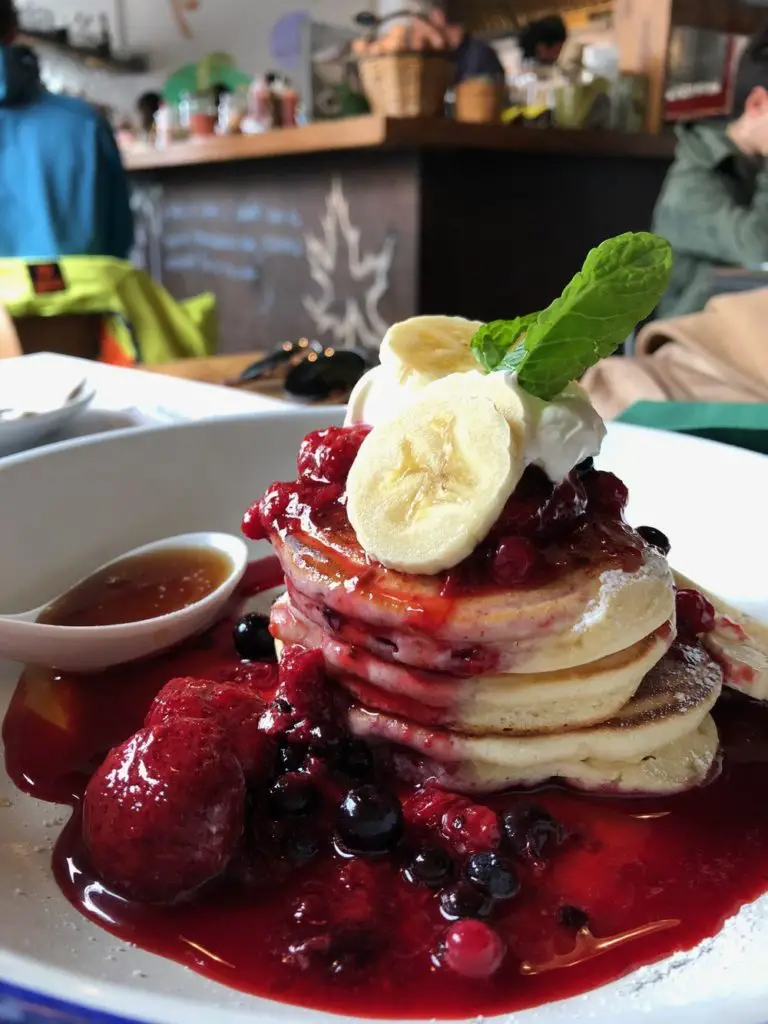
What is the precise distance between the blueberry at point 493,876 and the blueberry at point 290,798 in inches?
6.2

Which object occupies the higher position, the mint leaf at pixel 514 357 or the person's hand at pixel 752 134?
the person's hand at pixel 752 134

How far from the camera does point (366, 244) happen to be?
173 inches

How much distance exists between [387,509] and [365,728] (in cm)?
23

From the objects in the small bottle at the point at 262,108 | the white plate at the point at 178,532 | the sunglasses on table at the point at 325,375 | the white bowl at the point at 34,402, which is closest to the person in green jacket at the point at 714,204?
the sunglasses on table at the point at 325,375

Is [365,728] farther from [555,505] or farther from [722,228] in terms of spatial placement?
[722,228]

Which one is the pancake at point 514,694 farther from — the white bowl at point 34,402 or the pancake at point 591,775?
the white bowl at point 34,402

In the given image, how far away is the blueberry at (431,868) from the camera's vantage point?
0.74 m

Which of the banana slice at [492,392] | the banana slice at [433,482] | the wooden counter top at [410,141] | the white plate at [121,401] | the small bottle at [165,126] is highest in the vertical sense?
the small bottle at [165,126]

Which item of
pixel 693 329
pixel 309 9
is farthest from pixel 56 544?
pixel 309 9

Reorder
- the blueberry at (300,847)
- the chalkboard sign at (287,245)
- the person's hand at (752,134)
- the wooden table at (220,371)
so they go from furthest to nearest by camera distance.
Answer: the chalkboard sign at (287,245), the person's hand at (752,134), the wooden table at (220,371), the blueberry at (300,847)

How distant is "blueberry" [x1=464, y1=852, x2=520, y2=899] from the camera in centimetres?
72

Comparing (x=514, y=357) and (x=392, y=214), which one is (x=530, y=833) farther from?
(x=392, y=214)

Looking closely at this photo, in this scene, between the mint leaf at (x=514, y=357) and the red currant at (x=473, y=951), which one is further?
the mint leaf at (x=514, y=357)

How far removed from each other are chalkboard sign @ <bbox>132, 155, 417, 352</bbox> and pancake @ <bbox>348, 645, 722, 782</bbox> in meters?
3.55
